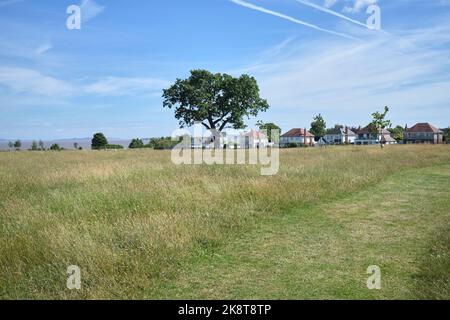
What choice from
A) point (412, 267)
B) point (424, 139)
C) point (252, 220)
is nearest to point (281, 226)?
point (252, 220)

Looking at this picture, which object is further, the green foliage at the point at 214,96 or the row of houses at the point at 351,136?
the row of houses at the point at 351,136

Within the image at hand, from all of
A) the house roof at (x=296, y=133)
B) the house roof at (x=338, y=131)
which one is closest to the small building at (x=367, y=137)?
the house roof at (x=338, y=131)

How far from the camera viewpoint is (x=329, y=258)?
241 inches

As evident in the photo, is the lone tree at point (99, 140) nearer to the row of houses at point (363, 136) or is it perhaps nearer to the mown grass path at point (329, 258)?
the row of houses at point (363, 136)

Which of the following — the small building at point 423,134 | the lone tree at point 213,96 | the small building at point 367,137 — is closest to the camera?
the lone tree at point 213,96

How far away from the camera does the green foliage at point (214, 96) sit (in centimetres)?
4669

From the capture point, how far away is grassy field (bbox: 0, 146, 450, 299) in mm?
5035

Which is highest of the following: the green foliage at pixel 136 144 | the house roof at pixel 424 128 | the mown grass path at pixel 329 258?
the house roof at pixel 424 128

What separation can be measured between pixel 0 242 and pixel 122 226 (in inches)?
82.7

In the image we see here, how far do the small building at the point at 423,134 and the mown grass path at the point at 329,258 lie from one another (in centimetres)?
9466

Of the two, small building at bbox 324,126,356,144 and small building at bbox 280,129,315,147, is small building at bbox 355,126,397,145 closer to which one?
small building at bbox 324,126,356,144
